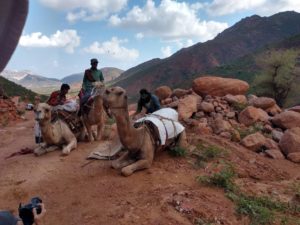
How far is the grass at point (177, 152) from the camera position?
8023 mm

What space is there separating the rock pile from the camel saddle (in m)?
3.28

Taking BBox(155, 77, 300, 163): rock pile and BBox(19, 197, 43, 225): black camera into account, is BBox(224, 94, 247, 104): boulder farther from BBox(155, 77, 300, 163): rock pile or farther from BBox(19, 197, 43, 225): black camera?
BBox(19, 197, 43, 225): black camera

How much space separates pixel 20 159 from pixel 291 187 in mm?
5387

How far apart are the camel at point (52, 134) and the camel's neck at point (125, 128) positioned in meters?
1.92

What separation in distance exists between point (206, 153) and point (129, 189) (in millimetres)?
2530

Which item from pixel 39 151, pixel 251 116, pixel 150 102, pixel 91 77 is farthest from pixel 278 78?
pixel 39 151

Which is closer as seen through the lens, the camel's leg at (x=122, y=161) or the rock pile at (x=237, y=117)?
the camel's leg at (x=122, y=161)

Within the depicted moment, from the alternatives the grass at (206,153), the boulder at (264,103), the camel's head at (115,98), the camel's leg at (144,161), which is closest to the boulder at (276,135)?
the boulder at (264,103)

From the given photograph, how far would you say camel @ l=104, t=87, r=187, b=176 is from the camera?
21.4ft

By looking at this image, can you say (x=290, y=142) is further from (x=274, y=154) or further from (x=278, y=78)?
(x=278, y=78)

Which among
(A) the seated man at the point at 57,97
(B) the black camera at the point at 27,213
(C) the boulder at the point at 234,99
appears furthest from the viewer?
(C) the boulder at the point at 234,99

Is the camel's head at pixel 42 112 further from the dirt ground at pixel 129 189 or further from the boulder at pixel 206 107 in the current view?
the boulder at pixel 206 107

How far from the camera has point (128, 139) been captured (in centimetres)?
680

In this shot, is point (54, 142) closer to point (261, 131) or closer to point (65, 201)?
point (65, 201)
